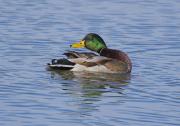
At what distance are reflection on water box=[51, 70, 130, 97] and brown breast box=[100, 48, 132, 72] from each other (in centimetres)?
30

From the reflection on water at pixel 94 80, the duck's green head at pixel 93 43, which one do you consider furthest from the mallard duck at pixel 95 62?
the duck's green head at pixel 93 43

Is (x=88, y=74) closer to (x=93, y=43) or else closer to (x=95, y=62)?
(x=95, y=62)

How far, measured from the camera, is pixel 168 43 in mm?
20250

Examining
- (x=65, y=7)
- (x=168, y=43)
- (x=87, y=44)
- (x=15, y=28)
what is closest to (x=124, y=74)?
(x=87, y=44)

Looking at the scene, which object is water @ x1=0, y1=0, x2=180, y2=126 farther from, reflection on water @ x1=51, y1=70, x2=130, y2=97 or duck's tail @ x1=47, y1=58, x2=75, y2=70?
duck's tail @ x1=47, y1=58, x2=75, y2=70

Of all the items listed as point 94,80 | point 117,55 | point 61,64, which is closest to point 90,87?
point 94,80

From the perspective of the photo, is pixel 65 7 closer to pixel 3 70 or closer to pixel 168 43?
pixel 168 43

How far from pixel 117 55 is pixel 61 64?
3.75ft

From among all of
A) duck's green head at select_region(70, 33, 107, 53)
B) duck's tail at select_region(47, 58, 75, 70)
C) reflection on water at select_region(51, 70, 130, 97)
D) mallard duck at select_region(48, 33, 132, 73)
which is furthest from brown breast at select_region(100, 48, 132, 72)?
duck's tail at select_region(47, 58, 75, 70)

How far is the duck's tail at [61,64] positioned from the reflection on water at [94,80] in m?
0.09

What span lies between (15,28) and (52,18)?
70.9 inches

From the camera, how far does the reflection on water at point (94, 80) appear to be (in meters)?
15.9

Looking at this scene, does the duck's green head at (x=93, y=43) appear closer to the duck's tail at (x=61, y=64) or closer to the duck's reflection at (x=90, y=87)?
the duck's tail at (x=61, y=64)

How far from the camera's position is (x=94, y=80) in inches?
671
